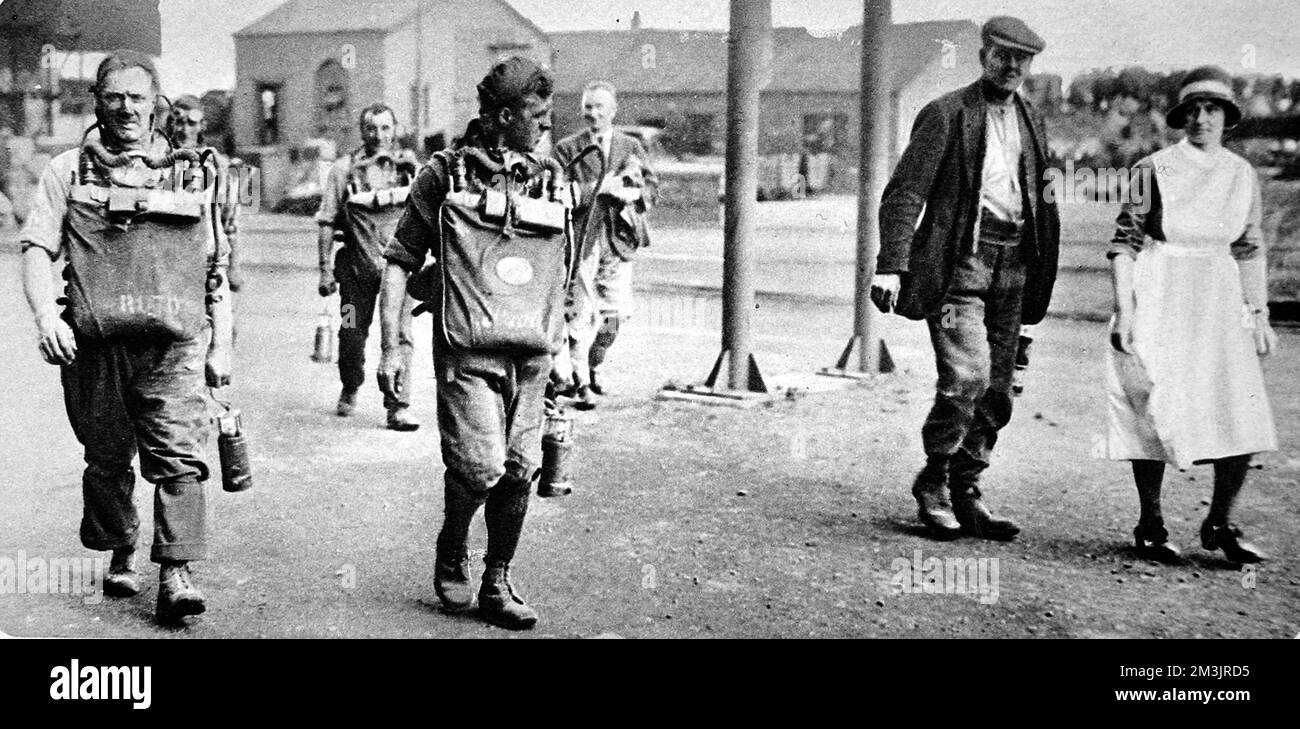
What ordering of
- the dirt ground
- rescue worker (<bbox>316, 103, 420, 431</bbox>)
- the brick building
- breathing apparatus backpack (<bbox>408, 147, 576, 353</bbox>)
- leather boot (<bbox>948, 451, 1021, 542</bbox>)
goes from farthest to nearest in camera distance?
rescue worker (<bbox>316, 103, 420, 431</bbox>), the brick building, leather boot (<bbox>948, 451, 1021, 542</bbox>), the dirt ground, breathing apparatus backpack (<bbox>408, 147, 576, 353</bbox>)

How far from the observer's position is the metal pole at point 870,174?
6438 mm

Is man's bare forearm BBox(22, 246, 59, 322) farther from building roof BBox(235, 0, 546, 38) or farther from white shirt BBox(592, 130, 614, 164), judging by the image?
white shirt BBox(592, 130, 614, 164)

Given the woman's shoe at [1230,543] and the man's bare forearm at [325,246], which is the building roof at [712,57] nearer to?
the man's bare forearm at [325,246]

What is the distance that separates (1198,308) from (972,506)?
969mm

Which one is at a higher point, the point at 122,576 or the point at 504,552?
the point at 504,552

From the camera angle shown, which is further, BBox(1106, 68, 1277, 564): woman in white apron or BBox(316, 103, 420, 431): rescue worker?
BBox(316, 103, 420, 431): rescue worker

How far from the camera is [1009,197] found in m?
4.74

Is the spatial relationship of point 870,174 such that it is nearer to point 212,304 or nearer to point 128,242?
point 212,304

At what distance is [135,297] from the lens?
3965 millimetres

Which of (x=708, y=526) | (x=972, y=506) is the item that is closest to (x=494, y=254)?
(x=708, y=526)

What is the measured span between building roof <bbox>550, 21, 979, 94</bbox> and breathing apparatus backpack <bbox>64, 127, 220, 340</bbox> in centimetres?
166

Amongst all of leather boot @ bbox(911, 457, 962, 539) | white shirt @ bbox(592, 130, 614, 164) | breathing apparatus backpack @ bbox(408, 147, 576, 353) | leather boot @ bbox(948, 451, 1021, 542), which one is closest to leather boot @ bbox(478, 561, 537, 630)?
breathing apparatus backpack @ bbox(408, 147, 576, 353)

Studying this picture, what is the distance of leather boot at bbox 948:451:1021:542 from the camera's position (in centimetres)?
479
